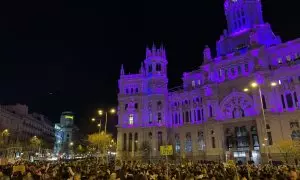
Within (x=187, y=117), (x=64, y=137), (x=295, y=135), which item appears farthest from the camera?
(x=64, y=137)

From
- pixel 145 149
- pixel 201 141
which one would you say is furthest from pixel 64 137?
pixel 201 141

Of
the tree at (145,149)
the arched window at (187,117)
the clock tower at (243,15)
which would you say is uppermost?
the clock tower at (243,15)

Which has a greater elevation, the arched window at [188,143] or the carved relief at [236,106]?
the carved relief at [236,106]

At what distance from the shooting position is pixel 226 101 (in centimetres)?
6234

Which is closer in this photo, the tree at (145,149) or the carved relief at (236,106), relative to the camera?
the carved relief at (236,106)

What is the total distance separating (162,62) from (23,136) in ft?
175

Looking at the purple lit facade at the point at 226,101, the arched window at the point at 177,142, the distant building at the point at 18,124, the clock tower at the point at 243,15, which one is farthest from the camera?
the distant building at the point at 18,124

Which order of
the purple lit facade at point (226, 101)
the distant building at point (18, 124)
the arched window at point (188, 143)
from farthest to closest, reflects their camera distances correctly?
the distant building at point (18, 124) < the arched window at point (188, 143) < the purple lit facade at point (226, 101)

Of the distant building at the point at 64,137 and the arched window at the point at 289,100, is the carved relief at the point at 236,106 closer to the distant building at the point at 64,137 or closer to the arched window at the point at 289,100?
the arched window at the point at 289,100

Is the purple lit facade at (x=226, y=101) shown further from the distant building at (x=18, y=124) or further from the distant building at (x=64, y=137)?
the distant building at (x=64, y=137)

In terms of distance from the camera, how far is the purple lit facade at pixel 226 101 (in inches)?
2148

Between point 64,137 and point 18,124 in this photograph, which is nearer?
point 18,124

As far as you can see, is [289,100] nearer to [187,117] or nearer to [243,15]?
[187,117]

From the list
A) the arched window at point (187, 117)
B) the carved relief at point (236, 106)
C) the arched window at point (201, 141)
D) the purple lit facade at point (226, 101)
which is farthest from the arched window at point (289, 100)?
the arched window at point (187, 117)
